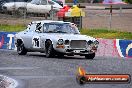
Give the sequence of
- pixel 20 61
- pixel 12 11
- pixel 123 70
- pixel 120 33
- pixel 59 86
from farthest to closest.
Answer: pixel 12 11 < pixel 120 33 < pixel 20 61 < pixel 123 70 < pixel 59 86

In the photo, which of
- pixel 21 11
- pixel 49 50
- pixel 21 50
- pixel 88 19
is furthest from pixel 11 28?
pixel 49 50

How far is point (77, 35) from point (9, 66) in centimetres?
372

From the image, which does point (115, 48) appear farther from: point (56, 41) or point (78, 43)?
point (56, 41)

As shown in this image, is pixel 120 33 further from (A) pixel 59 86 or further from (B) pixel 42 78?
(A) pixel 59 86

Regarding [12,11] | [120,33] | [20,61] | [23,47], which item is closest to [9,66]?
[20,61]

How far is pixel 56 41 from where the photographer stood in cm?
2103

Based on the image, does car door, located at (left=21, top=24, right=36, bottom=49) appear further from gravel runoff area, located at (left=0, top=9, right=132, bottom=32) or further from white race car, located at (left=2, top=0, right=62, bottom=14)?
white race car, located at (left=2, top=0, right=62, bottom=14)

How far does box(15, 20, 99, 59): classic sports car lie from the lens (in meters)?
21.0

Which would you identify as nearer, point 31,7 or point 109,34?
point 109,34

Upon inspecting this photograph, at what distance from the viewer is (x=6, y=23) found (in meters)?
40.8

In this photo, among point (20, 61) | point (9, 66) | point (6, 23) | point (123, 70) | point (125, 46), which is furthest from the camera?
point (6, 23)

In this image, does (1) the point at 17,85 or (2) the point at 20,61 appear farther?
(2) the point at 20,61

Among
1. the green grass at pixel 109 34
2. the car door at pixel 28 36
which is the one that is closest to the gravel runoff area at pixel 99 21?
the green grass at pixel 109 34

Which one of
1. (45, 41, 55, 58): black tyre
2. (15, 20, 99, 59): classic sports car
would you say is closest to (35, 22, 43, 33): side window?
(15, 20, 99, 59): classic sports car
